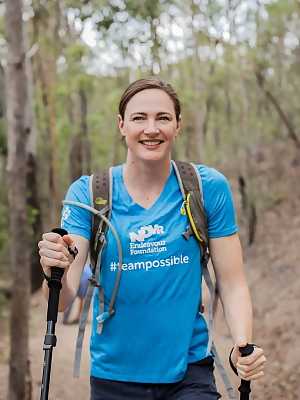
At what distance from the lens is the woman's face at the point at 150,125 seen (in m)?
2.71

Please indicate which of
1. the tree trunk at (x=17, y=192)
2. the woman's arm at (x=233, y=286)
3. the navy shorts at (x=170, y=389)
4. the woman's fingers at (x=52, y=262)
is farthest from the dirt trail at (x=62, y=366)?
the woman's fingers at (x=52, y=262)

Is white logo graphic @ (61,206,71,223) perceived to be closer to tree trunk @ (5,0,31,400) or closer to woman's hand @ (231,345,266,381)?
woman's hand @ (231,345,266,381)

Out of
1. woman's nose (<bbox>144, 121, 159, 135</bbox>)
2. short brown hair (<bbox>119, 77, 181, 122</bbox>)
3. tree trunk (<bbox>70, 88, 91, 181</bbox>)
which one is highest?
tree trunk (<bbox>70, 88, 91, 181</bbox>)

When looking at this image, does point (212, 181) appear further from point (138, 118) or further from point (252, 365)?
point (252, 365)

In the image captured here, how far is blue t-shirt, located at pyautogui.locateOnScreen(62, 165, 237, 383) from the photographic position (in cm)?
257

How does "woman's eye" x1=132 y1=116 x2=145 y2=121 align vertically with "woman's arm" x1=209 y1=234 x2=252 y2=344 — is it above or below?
above

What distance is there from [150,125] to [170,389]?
987 mm

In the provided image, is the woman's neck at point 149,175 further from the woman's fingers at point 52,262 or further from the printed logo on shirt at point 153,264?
the woman's fingers at point 52,262

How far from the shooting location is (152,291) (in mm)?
2562

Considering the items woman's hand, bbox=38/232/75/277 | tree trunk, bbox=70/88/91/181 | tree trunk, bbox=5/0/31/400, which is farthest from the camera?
tree trunk, bbox=70/88/91/181

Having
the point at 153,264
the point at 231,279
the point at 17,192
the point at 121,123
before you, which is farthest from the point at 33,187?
the point at 153,264

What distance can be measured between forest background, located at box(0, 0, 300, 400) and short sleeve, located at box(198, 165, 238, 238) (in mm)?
5083

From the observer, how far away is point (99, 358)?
2.68m

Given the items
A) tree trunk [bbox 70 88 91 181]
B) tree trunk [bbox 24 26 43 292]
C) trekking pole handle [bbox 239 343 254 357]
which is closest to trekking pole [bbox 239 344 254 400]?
trekking pole handle [bbox 239 343 254 357]
